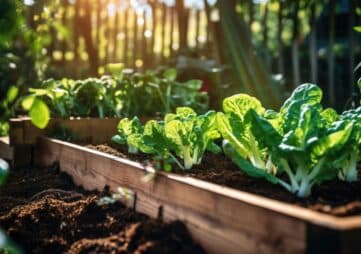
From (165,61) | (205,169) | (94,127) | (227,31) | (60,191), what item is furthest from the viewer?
(165,61)

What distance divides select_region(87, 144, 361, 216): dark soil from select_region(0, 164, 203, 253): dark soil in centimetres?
29

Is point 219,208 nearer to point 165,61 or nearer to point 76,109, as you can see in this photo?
point 76,109

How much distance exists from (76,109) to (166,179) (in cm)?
204

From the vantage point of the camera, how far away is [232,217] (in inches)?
55.0

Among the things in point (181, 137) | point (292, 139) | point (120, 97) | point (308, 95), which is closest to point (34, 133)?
point (120, 97)

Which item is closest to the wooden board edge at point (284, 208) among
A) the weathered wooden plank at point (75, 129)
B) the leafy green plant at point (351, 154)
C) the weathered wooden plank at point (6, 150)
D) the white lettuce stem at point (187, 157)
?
the white lettuce stem at point (187, 157)

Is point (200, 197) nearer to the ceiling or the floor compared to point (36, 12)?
nearer to the floor

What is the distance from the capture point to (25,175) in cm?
293

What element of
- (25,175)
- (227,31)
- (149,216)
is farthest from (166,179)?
(227,31)

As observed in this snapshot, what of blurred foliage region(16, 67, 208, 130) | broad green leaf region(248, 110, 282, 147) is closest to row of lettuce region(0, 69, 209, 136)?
blurred foliage region(16, 67, 208, 130)

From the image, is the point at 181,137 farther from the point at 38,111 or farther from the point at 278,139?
the point at 38,111

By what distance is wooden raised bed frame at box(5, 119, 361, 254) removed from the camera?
3.64ft

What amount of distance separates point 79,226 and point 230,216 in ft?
2.49

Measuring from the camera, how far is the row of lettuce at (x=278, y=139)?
155 centimetres
